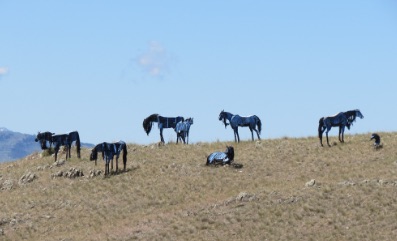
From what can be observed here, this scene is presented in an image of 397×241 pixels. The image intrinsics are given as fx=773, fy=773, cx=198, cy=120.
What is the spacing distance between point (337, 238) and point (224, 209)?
7642 millimetres

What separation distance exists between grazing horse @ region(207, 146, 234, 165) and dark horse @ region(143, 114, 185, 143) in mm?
11565

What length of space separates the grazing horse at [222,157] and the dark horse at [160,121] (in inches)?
455

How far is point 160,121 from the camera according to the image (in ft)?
210

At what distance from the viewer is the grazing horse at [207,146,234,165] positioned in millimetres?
52469

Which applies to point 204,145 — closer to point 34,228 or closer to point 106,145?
point 106,145

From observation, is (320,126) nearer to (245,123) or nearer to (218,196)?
(245,123)

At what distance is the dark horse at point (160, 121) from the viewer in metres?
64.0

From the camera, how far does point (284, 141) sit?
58.1 meters

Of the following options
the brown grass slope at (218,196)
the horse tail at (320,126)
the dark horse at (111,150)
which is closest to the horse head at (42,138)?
the brown grass slope at (218,196)

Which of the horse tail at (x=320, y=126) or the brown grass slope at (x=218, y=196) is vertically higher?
the horse tail at (x=320, y=126)

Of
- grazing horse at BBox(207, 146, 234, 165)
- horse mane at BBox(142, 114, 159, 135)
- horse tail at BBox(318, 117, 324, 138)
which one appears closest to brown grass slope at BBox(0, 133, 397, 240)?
grazing horse at BBox(207, 146, 234, 165)

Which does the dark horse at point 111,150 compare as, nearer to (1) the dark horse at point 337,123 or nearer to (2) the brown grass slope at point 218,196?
(2) the brown grass slope at point 218,196

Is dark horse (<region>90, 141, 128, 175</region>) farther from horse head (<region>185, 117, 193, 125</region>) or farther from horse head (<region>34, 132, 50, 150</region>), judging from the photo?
horse head (<region>34, 132, 50, 150</region>)

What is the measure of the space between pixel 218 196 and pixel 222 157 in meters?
7.52
